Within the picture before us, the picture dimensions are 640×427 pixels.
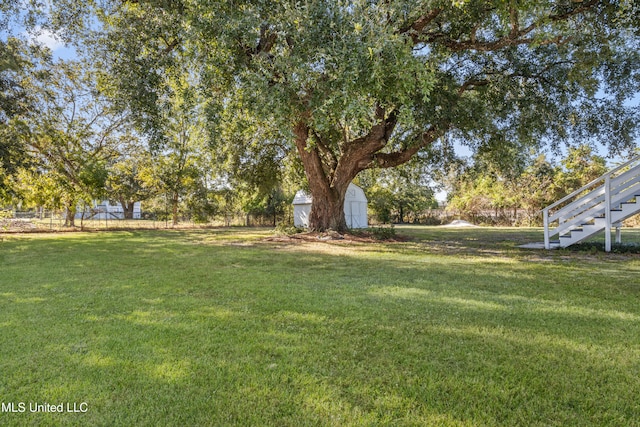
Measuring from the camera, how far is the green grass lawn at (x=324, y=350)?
200 cm

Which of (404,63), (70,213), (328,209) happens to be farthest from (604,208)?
(70,213)

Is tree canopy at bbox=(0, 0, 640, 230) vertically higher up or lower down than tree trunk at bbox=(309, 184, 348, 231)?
higher up

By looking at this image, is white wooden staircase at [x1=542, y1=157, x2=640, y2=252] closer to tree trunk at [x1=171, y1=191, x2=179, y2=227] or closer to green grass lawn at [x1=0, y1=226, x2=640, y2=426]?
green grass lawn at [x1=0, y1=226, x2=640, y2=426]

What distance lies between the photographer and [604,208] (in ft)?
Result: 28.8

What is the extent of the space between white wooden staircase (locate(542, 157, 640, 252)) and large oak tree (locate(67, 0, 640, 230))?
2506mm

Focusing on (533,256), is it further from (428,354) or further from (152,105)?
(152,105)

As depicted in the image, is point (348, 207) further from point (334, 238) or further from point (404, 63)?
point (404, 63)

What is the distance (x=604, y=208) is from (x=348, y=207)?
15.0 metres

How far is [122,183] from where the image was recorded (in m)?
22.8

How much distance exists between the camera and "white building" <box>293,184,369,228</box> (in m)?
22.6

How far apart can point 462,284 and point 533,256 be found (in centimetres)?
442

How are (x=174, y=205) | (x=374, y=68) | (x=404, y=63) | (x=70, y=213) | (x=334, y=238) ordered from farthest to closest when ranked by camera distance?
(x=174, y=205) < (x=70, y=213) < (x=334, y=238) < (x=404, y=63) < (x=374, y=68)

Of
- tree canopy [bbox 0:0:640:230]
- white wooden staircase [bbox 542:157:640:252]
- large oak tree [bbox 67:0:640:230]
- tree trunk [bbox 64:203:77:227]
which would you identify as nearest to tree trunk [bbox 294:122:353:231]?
tree canopy [bbox 0:0:640:230]

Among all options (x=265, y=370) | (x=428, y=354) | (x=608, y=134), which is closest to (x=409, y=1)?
(x=428, y=354)
